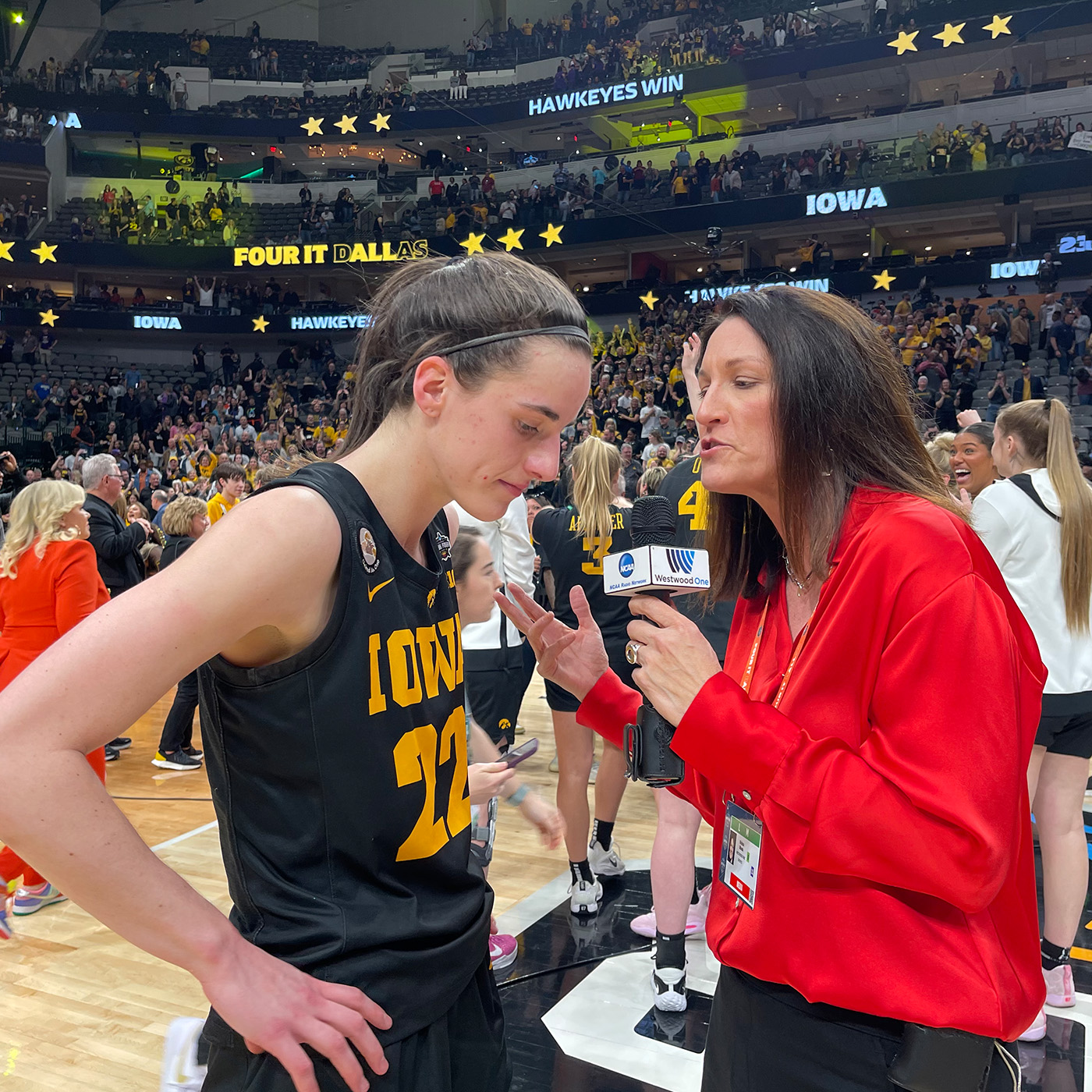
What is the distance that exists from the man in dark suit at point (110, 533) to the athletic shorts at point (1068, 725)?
487cm

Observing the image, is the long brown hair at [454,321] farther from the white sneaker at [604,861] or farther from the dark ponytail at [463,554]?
the white sneaker at [604,861]

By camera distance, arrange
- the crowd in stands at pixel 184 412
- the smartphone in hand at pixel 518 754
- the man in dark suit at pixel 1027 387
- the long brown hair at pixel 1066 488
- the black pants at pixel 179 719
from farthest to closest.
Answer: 1. the crowd in stands at pixel 184 412
2. the man in dark suit at pixel 1027 387
3. the black pants at pixel 179 719
4. the long brown hair at pixel 1066 488
5. the smartphone in hand at pixel 518 754

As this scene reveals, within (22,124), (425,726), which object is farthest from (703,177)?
(425,726)

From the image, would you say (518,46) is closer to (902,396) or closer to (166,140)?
(166,140)

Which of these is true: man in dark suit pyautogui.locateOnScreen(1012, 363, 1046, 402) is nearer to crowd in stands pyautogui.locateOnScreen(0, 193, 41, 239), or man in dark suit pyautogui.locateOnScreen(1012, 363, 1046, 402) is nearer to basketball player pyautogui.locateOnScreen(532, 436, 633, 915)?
basketball player pyautogui.locateOnScreen(532, 436, 633, 915)

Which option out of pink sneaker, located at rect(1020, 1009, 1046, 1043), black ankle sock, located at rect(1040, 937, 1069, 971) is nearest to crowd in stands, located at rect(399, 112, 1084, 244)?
black ankle sock, located at rect(1040, 937, 1069, 971)

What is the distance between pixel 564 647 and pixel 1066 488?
217cm

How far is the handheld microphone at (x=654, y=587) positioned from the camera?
118 centimetres

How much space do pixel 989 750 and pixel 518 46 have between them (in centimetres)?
2927

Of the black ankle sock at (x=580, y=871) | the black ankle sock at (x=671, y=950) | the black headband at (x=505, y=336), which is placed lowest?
the black ankle sock at (x=580, y=871)

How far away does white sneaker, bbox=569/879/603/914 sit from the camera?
11.2ft

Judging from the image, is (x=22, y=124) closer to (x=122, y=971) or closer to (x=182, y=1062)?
(x=122, y=971)

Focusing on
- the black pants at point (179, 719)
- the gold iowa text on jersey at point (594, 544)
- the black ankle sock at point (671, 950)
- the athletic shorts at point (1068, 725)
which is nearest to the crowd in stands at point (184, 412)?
the black pants at point (179, 719)

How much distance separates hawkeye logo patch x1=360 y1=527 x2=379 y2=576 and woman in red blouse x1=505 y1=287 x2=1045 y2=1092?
A: 0.38 meters
